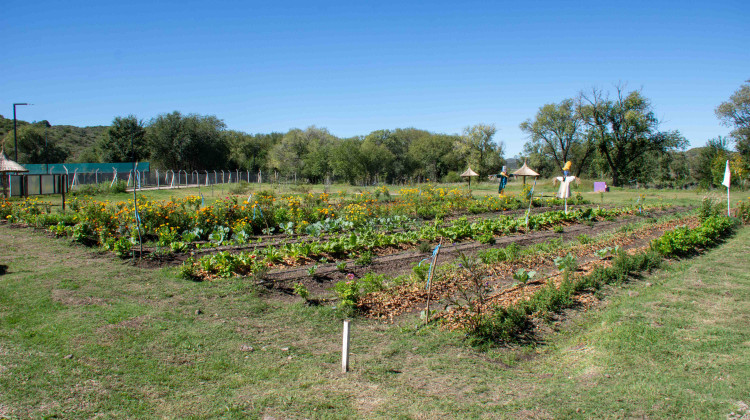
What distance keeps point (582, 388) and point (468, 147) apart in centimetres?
5742

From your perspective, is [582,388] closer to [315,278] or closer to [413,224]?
[315,278]

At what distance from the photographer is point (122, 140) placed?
161 ft

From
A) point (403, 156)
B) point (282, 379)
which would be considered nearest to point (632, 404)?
point (282, 379)

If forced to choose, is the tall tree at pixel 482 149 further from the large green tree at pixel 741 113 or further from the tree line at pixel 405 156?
the large green tree at pixel 741 113

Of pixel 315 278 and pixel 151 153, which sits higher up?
pixel 151 153

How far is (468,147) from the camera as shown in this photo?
195ft

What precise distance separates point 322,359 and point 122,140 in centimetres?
5347

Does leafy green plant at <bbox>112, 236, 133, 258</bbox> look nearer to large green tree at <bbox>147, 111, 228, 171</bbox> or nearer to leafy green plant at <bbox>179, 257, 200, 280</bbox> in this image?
leafy green plant at <bbox>179, 257, 200, 280</bbox>

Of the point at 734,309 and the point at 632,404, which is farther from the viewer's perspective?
the point at 734,309

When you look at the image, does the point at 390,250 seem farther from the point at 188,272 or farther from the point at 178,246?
the point at 178,246

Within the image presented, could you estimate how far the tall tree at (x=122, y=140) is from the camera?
49.0 meters

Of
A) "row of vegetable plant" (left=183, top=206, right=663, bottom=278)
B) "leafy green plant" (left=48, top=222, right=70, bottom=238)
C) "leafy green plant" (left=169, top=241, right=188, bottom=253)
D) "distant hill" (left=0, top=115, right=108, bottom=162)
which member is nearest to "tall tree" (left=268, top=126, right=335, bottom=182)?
"distant hill" (left=0, top=115, right=108, bottom=162)

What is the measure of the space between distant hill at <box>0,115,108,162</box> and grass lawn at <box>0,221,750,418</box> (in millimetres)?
61167

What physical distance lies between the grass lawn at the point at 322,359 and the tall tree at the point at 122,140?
4838 centimetres
